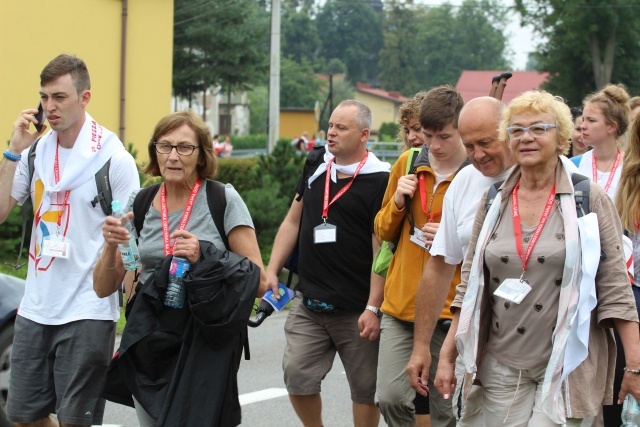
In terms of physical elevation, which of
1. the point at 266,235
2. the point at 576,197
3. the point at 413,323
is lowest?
the point at 266,235

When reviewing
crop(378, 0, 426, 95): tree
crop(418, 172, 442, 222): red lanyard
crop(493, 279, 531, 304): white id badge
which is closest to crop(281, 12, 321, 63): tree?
crop(378, 0, 426, 95): tree

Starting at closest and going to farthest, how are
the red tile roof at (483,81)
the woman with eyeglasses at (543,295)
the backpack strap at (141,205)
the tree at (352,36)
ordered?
the woman with eyeglasses at (543,295), the backpack strap at (141,205), the red tile roof at (483,81), the tree at (352,36)

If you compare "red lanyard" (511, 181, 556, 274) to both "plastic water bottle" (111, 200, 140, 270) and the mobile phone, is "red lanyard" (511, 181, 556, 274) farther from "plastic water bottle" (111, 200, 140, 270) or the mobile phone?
the mobile phone

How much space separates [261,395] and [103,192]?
11.7 feet

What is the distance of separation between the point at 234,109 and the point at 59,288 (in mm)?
97247

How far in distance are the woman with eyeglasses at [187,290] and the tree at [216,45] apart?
44.1 metres

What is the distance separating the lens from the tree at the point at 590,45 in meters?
56.2

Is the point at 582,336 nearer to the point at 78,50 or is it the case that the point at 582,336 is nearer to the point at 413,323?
the point at 413,323

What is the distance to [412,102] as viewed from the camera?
22.2ft

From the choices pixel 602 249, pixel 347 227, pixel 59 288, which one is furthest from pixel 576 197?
pixel 59 288

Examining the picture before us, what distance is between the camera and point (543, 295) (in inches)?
164

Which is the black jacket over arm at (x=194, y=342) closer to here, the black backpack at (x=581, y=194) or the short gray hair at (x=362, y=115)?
the black backpack at (x=581, y=194)

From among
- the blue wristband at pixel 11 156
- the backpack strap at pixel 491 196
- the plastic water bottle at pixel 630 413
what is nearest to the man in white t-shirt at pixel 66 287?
the blue wristband at pixel 11 156

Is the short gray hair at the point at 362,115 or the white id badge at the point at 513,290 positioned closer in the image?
the white id badge at the point at 513,290
